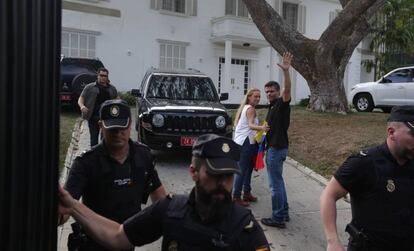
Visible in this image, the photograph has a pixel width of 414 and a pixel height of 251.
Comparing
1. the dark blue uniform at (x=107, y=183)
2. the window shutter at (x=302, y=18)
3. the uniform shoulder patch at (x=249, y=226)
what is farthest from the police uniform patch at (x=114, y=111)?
the window shutter at (x=302, y=18)

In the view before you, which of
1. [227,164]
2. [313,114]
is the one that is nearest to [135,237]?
[227,164]

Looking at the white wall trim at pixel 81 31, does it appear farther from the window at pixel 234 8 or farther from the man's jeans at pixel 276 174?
the man's jeans at pixel 276 174

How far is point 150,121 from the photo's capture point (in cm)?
810

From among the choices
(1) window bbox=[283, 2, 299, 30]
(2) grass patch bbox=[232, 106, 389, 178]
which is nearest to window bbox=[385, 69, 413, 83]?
(2) grass patch bbox=[232, 106, 389, 178]

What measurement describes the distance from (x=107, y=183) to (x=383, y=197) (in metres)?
1.66

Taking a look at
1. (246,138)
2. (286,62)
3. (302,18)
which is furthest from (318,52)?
(302,18)

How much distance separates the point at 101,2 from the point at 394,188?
60.4ft

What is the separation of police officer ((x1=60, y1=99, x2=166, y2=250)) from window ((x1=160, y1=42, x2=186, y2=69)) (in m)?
18.3

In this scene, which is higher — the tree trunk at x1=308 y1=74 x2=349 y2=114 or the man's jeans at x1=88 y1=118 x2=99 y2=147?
the tree trunk at x1=308 y1=74 x2=349 y2=114

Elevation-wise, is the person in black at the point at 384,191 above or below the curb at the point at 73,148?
above

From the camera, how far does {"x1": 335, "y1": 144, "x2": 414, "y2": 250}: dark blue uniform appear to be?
9.03 feet

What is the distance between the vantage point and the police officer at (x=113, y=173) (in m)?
2.79

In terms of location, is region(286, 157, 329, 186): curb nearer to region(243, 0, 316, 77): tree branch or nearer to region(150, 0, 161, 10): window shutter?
region(243, 0, 316, 77): tree branch

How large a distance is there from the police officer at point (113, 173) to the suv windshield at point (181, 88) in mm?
6209
